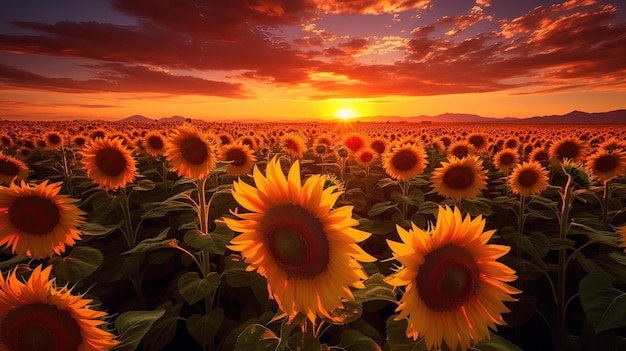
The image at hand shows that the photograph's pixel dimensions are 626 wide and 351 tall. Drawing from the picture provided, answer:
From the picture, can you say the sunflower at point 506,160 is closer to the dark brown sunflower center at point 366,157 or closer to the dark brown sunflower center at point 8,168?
the dark brown sunflower center at point 366,157

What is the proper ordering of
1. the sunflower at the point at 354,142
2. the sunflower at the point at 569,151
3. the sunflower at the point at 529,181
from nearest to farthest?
the sunflower at the point at 529,181, the sunflower at the point at 569,151, the sunflower at the point at 354,142

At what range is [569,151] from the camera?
8047mm

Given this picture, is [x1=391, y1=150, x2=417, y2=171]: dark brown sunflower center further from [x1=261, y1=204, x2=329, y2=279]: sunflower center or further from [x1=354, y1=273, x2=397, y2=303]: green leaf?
[x1=261, y1=204, x2=329, y2=279]: sunflower center

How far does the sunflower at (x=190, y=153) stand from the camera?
4234mm

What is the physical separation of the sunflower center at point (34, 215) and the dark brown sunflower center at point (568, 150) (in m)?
9.86


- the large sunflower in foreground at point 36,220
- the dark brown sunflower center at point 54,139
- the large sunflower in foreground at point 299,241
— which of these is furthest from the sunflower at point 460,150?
the dark brown sunflower center at point 54,139

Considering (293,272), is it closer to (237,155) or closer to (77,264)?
(77,264)

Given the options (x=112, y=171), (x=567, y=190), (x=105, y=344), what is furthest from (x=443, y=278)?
(x=112, y=171)

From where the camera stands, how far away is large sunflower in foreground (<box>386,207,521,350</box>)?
1.76 metres

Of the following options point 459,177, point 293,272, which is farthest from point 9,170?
point 459,177

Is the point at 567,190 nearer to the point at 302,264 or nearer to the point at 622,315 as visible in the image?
the point at 622,315

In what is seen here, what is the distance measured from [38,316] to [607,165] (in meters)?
7.13

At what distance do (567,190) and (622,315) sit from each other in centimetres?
251

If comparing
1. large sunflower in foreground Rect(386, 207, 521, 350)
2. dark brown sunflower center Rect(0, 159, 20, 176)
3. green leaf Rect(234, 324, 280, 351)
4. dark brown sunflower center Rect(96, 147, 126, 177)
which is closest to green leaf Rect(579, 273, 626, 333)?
large sunflower in foreground Rect(386, 207, 521, 350)
